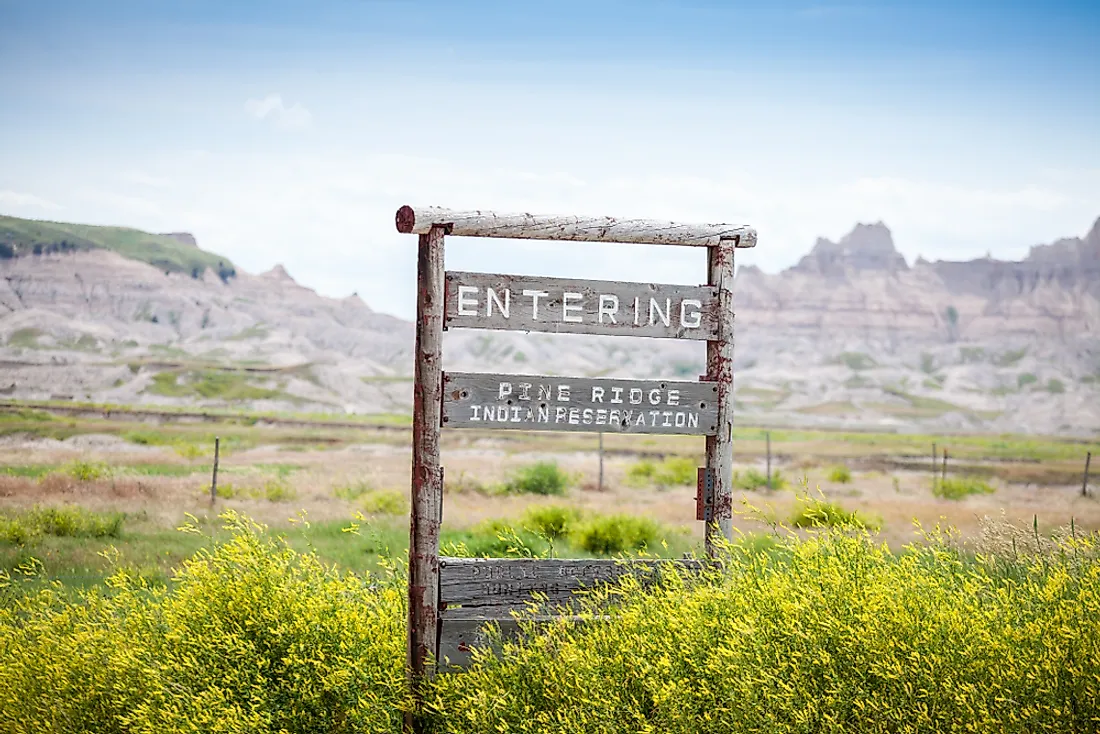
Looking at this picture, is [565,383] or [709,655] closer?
[709,655]

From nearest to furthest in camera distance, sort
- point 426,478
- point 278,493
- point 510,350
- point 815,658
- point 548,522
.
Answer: point 815,658, point 426,478, point 548,522, point 278,493, point 510,350

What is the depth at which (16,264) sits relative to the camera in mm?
109438

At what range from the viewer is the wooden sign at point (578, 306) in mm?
6277

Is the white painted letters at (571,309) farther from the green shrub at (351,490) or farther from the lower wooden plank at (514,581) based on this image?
the green shrub at (351,490)

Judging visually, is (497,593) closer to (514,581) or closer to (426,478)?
(514,581)

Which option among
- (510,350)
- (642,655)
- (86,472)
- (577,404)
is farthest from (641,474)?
(510,350)

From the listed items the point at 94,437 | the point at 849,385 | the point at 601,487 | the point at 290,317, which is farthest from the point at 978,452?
the point at 290,317

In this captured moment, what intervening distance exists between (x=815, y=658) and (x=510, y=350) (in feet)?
482

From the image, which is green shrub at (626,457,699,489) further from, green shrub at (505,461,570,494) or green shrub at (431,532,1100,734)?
green shrub at (431,532,1100,734)

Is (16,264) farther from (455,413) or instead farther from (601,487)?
(455,413)

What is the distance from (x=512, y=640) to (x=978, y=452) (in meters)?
79.0

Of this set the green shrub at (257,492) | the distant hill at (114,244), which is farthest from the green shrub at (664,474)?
the distant hill at (114,244)

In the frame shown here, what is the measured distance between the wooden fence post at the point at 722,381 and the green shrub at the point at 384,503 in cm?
1690

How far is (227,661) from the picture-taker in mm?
6156
